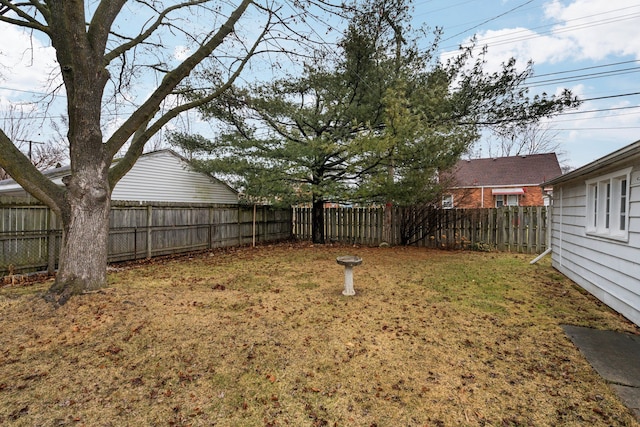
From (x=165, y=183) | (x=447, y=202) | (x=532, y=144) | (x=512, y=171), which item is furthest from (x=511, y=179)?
(x=165, y=183)

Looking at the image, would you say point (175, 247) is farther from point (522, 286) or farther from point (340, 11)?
point (522, 286)

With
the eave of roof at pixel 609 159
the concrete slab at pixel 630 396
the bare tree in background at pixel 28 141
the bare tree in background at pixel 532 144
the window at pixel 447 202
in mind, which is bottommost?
the concrete slab at pixel 630 396

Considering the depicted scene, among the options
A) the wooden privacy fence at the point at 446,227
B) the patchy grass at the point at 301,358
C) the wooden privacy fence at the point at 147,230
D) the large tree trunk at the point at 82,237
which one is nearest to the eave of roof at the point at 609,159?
the patchy grass at the point at 301,358

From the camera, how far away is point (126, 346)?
2969mm

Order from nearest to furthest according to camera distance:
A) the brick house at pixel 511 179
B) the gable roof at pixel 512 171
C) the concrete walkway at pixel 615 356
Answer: the concrete walkway at pixel 615 356, the brick house at pixel 511 179, the gable roof at pixel 512 171

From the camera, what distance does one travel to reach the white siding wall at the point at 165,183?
37.5 feet

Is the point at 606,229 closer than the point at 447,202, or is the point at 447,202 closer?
the point at 606,229

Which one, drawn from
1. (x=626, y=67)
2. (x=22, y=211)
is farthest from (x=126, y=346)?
(x=626, y=67)

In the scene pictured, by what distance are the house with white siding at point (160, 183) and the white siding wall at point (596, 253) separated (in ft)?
35.2

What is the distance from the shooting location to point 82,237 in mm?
4145

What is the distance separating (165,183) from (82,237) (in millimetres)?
9193

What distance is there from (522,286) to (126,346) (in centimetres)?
601

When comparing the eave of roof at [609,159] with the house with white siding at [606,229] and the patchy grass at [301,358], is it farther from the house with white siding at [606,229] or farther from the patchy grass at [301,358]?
the patchy grass at [301,358]

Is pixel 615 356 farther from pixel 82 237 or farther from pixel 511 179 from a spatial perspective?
pixel 511 179
